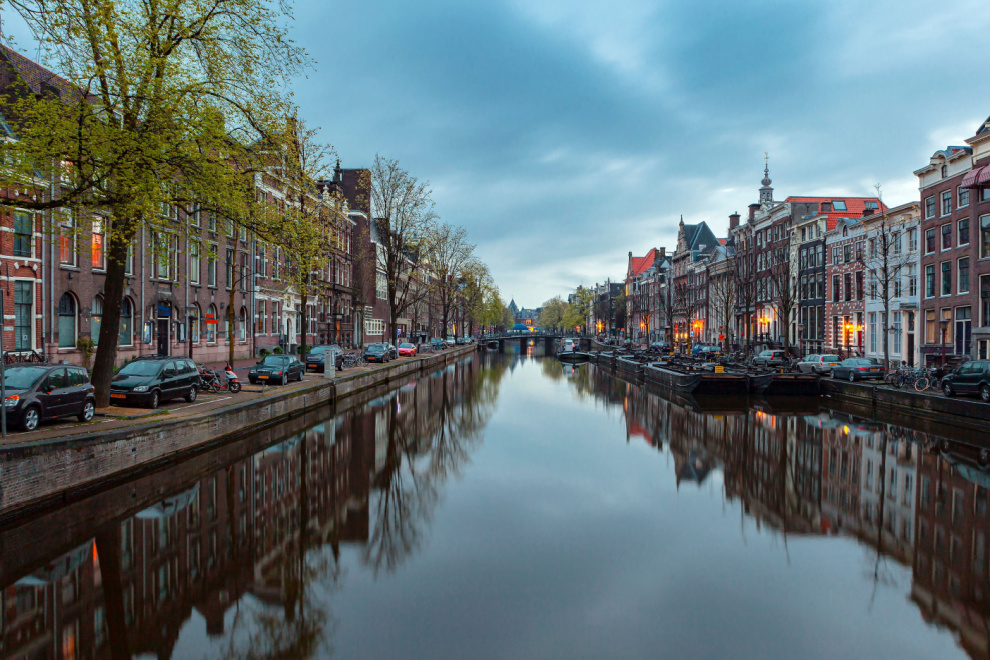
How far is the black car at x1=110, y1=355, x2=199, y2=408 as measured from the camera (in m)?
17.8

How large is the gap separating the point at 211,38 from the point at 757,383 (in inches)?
1290

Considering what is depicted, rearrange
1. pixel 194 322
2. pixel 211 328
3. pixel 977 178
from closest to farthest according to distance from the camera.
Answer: pixel 977 178, pixel 194 322, pixel 211 328

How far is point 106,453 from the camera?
12828 millimetres

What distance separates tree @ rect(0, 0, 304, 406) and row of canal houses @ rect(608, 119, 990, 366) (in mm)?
33419

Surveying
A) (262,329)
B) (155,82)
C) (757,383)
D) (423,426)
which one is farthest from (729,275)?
(155,82)

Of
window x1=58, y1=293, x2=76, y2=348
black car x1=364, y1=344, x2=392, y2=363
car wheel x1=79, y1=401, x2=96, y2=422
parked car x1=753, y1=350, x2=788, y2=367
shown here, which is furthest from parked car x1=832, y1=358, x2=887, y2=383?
window x1=58, y1=293, x2=76, y2=348

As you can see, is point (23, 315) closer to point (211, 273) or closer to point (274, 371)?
point (274, 371)

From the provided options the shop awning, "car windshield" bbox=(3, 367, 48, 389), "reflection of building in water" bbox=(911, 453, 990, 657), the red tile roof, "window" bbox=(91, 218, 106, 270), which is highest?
the red tile roof

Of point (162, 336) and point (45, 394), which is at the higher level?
point (162, 336)

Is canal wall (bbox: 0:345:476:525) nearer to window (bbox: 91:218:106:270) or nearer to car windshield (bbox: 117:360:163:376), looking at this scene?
car windshield (bbox: 117:360:163:376)

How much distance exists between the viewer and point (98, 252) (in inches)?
1113

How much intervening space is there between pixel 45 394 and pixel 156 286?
71.3 feet

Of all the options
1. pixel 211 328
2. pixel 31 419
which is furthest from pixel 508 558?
pixel 211 328

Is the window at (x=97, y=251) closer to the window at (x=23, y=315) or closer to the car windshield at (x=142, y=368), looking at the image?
the window at (x=23, y=315)
